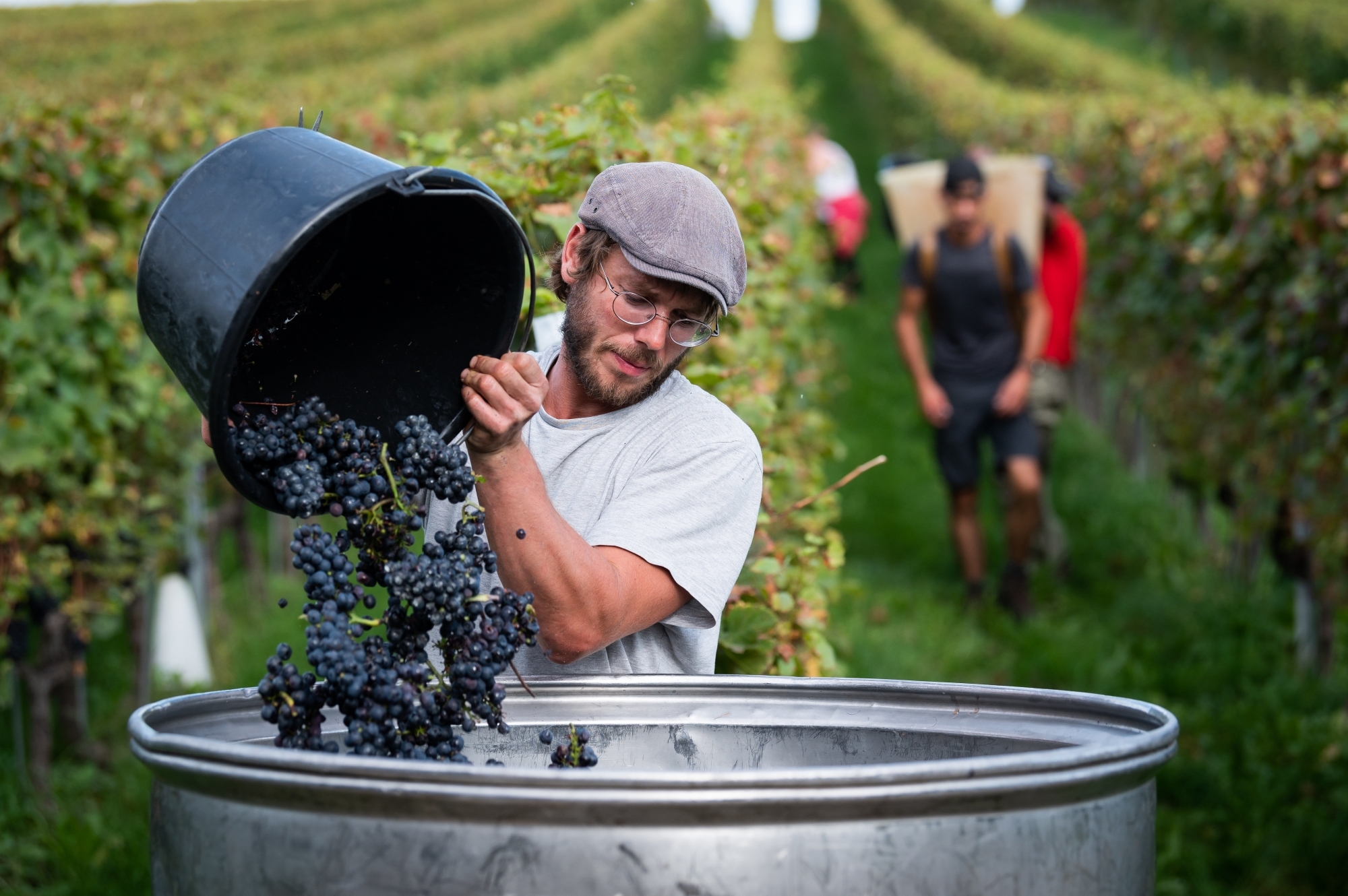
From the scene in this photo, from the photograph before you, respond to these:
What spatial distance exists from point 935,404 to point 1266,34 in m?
32.9

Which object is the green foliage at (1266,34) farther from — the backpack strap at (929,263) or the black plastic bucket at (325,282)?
the black plastic bucket at (325,282)

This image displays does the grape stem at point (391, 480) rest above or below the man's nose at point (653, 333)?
below

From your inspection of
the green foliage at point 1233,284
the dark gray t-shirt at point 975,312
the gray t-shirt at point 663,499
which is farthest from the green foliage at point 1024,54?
the gray t-shirt at point 663,499

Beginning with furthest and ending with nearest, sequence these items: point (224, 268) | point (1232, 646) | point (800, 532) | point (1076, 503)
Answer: point (1076, 503) < point (1232, 646) < point (800, 532) < point (224, 268)

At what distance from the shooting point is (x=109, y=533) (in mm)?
4656

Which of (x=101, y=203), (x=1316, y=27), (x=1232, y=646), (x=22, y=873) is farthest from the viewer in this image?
(x=1316, y=27)

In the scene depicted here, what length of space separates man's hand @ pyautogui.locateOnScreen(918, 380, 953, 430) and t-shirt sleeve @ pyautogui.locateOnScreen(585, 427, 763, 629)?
4.71 metres

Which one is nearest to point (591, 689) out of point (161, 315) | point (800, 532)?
point (161, 315)

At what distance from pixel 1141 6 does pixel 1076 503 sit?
4501 centimetres

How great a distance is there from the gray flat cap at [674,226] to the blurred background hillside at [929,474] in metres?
0.92

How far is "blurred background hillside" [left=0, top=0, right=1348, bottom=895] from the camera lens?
412 centimetres

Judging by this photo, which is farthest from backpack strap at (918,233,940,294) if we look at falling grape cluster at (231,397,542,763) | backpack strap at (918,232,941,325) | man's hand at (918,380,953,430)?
falling grape cluster at (231,397,542,763)

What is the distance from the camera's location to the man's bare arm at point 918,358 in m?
6.70

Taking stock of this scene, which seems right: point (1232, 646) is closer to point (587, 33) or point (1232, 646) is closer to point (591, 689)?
point (591, 689)
